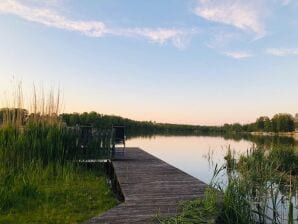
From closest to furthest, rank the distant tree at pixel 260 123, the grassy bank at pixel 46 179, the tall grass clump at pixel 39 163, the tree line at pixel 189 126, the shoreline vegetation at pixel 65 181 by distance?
the shoreline vegetation at pixel 65 181 < the grassy bank at pixel 46 179 < the tall grass clump at pixel 39 163 < the tree line at pixel 189 126 < the distant tree at pixel 260 123

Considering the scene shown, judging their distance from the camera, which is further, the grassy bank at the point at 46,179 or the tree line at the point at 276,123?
the tree line at the point at 276,123

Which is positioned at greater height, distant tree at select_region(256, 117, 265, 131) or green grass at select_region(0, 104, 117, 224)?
distant tree at select_region(256, 117, 265, 131)

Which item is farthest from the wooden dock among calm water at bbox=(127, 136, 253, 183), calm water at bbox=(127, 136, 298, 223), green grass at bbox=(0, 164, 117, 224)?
calm water at bbox=(127, 136, 253, 183)

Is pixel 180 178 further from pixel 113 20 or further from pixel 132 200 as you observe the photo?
pixel 113 20

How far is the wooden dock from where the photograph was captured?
13.7 ft

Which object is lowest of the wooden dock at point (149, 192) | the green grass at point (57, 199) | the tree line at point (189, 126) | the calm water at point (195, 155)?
the calm water at point (195, 155)

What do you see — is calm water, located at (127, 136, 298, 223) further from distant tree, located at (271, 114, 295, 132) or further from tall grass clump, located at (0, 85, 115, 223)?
distant tree, located at (271, 114, 295, 132)

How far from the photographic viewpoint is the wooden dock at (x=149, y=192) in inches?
164

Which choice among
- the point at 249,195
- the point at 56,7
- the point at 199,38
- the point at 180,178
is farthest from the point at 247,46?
the point at 249,195

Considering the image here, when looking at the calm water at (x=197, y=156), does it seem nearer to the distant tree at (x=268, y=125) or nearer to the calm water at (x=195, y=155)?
the calm water at (x=195, y=155)

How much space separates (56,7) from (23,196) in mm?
10601

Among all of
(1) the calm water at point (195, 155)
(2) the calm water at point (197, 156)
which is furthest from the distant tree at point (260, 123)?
(2) the calm water at point (197, 156)

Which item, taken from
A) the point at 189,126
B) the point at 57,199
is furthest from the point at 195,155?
the point at 189,126

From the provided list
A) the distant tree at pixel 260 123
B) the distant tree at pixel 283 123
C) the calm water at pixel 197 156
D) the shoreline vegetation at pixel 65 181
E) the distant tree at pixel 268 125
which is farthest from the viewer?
the distant tree at pixel 260 123
